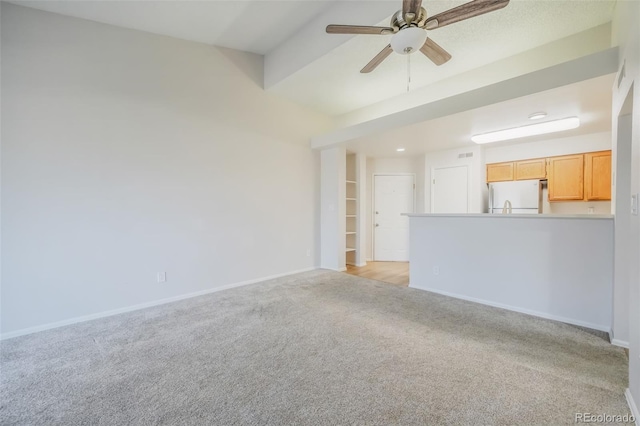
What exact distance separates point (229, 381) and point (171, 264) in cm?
222

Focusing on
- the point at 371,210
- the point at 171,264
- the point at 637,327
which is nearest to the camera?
the point at 637,327

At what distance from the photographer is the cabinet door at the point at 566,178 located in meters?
4.27

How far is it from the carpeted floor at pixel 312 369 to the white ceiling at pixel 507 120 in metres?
2.38

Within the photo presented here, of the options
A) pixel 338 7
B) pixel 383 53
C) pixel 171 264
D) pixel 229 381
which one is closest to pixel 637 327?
pixel 229 381

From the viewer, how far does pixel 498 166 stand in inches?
202

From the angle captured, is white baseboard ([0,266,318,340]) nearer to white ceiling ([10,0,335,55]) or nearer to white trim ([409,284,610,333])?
white trim ([409,284,610,333])

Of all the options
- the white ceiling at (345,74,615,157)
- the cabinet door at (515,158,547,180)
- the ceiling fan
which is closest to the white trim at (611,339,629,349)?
the white ceiling at (345,74,615,157)

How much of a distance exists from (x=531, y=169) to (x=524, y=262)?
269 centimetres

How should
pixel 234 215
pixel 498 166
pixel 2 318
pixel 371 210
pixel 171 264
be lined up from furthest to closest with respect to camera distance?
pixel 371 210, pixel 498 166, pixel 234 215, pixel 171 264, pixel 2 318

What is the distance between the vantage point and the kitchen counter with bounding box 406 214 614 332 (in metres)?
2.58

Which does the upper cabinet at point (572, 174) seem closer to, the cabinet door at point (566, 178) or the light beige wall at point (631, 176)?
the cabinet door at point (566, 178)

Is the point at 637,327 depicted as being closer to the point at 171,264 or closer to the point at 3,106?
the point at 171,264

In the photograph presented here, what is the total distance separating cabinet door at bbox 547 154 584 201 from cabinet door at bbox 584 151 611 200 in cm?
6

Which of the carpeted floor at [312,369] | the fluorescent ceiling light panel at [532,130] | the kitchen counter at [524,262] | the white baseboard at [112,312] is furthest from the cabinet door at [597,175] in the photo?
the white baseboard at [112,312]
